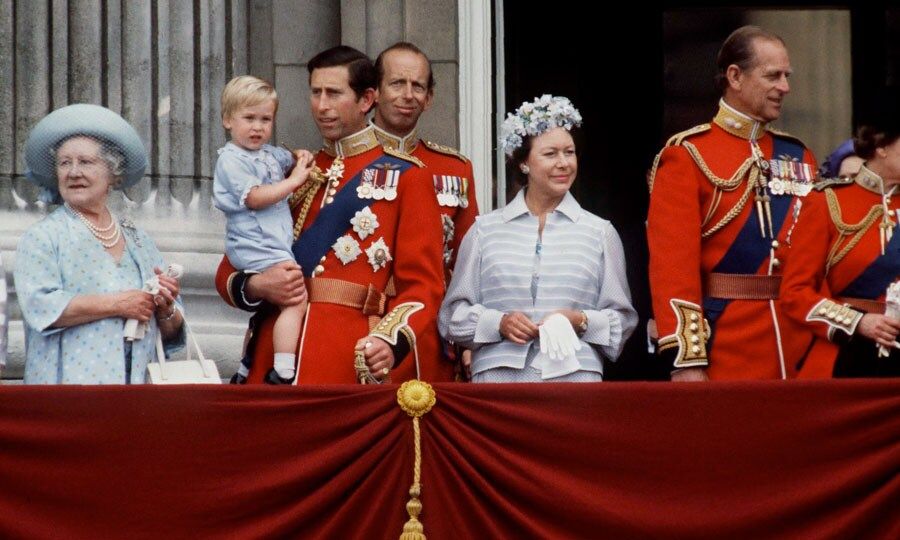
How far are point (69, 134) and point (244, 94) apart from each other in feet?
1.92

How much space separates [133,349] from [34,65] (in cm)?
229

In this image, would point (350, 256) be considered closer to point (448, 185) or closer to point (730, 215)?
point (448, 185)

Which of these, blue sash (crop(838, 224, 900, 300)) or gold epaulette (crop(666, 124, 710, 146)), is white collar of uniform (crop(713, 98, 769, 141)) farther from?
blue sash (crop(838, 224, 900, 300))

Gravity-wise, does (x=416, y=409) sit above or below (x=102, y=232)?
below

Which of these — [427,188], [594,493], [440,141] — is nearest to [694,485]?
[594,493]

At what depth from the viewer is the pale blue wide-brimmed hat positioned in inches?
254

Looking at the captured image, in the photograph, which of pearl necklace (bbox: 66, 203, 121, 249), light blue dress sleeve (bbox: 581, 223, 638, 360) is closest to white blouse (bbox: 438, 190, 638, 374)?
light blue dress sleeve (bbox: 581, 223, 638, 360)

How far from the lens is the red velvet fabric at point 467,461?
229 inches

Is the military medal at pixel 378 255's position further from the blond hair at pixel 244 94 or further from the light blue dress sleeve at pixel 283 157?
the blond hair at pixel 244 94

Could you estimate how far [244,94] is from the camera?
673 centimetres

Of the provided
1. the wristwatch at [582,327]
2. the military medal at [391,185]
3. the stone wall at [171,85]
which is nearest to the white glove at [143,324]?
the military medal at [391,185]

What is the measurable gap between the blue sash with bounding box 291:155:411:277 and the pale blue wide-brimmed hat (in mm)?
624

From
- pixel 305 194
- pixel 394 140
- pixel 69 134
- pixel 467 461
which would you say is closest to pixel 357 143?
pixel 305 194

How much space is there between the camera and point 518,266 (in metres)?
6.76
